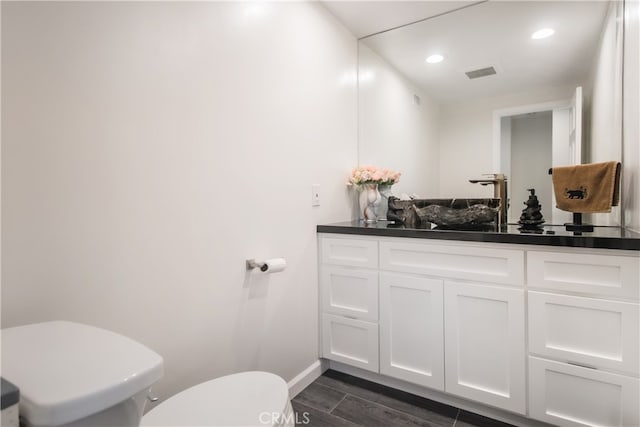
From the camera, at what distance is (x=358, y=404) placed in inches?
67.9

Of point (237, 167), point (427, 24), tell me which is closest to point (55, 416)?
point (237, 167)

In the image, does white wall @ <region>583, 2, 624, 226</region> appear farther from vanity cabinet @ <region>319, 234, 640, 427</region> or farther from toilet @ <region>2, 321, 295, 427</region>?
toilet @ <region>2, 321, 295, 427</region>

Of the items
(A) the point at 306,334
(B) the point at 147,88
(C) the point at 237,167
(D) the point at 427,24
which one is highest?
(D) the point at 427,24

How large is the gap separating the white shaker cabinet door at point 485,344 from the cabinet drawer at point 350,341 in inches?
15.7

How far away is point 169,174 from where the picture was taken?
122 centimetres

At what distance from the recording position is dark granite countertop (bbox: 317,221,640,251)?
123 centimetres

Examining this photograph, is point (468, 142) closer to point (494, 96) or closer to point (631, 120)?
point (494, 96)

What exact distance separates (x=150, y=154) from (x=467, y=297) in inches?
57.6

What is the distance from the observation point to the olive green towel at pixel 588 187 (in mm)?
1495

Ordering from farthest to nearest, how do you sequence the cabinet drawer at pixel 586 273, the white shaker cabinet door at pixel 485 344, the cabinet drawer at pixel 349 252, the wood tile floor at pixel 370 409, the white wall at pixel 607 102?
the cabinet drawer at pixel 349 252 → the white wall at pixel 607 102 → the wood tile floor at pixel 370 409 → the white shaker cabinet door at pixel 485 344 → the cabinet drawer at pixel 586 273

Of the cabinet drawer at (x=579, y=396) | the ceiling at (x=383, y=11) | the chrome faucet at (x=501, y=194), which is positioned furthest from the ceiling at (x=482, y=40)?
the cabinet drawer at (x=579, y=396)

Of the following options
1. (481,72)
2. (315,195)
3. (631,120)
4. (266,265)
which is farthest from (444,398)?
(481,72)

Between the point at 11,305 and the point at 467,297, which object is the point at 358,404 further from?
the point at 11,305

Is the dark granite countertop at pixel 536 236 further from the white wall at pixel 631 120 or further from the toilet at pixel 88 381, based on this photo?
the toilet at pixel 88 381
